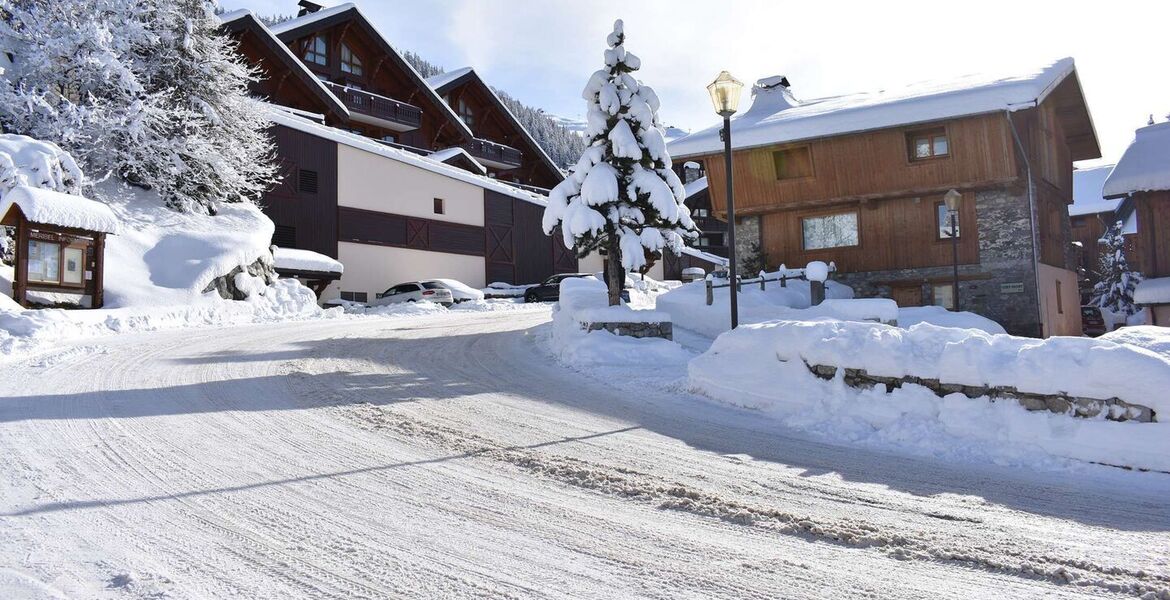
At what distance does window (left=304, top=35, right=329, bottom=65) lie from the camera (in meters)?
39.1

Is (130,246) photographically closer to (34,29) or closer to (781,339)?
(34,29)

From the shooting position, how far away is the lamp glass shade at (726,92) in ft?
39.0

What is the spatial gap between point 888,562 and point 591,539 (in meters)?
1.62

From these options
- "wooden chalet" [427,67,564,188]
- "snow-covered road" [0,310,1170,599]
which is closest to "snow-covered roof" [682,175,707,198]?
"wooden chalet" [427,67,564,188]

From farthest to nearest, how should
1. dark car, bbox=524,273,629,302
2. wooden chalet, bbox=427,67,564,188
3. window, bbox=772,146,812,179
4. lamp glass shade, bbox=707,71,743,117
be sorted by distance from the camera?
wooden chalet, bbox=427,67,564,188 < dark car, bbox=524,273,629,302 < window, bbox=772,146,812,179 < lamp glass shade, bbox=707,71,743,117

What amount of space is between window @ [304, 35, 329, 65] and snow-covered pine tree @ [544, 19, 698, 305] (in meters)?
27.4

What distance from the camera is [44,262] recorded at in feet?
56.7

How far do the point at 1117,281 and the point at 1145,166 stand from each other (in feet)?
45.6

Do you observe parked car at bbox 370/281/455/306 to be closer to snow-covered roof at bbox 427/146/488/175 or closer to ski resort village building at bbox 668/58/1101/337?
ski resort village building at bbox 668/58/1101/337

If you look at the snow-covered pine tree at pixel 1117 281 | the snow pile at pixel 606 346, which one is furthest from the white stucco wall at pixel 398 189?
the snow-covered pine tree at pixel 1117 281

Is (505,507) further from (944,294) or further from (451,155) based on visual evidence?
(451,155)

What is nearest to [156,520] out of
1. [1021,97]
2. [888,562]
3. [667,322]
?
[888,562]

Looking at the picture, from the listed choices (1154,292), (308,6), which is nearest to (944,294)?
(1154,292)

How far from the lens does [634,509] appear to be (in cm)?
513
